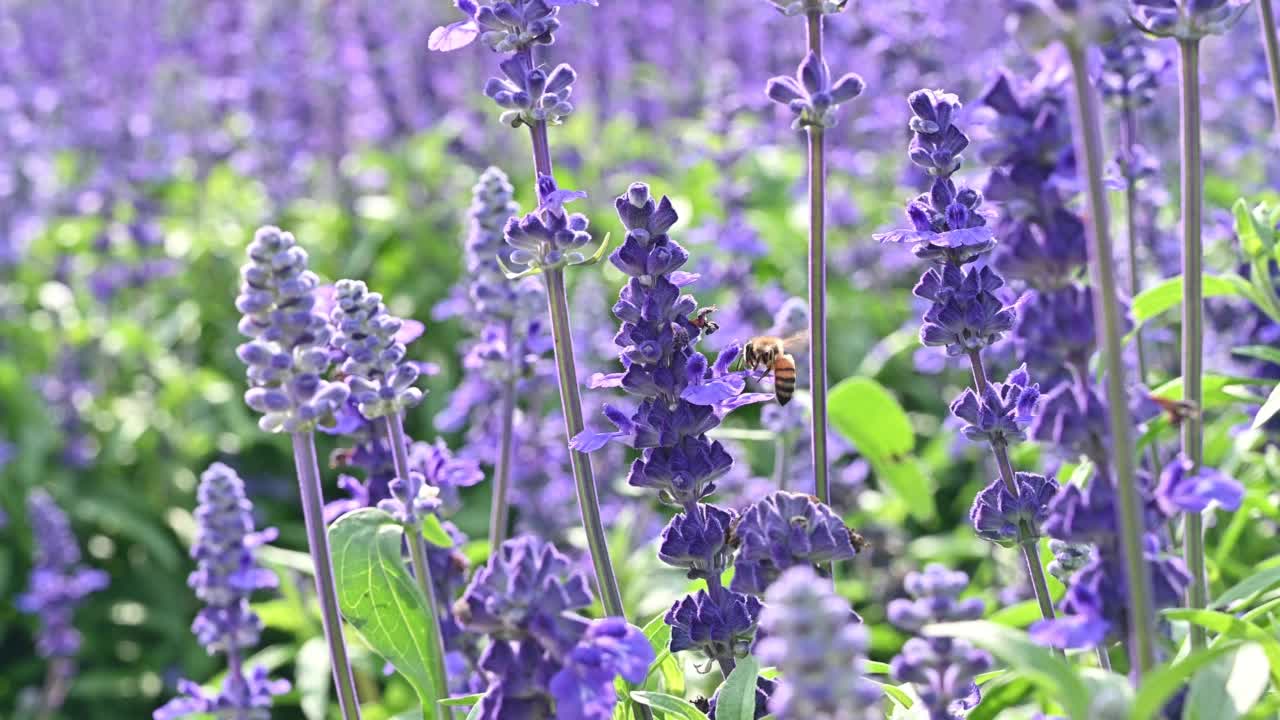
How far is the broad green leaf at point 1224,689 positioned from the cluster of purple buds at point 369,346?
141 centimetres

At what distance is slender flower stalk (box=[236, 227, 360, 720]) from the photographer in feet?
7.57

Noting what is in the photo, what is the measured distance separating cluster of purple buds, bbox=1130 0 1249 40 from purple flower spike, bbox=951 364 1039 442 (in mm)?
605

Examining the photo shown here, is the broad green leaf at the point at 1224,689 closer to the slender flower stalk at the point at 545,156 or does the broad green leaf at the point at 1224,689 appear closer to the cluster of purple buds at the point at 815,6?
the slender flower stalk at the point at 545,156

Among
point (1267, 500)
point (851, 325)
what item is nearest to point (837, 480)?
point (851, 325)

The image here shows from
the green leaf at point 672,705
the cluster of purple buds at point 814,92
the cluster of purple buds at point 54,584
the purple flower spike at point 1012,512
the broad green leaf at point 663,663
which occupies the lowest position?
the cluster of purple buds at point 54,584

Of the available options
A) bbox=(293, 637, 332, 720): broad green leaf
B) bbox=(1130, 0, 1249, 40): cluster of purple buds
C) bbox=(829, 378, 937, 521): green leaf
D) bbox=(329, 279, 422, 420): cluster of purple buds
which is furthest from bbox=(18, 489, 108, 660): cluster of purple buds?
bbox=(1130, 0, 1249, 40): cluster of purple buds

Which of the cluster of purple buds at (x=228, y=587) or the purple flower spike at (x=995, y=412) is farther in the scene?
the cluster of purple buds at (x=228, y=587)

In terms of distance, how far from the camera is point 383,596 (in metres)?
2.67

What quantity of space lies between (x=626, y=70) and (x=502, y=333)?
27.0ft

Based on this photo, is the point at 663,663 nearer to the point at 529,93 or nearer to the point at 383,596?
the point at 383,596

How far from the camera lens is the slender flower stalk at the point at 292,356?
7.57 feet

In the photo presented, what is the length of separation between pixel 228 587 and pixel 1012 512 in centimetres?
186

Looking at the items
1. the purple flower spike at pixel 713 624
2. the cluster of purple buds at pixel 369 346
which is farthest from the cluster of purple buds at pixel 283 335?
the purple flower spike at pixel 713 624

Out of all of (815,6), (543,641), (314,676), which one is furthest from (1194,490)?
(314,676)
